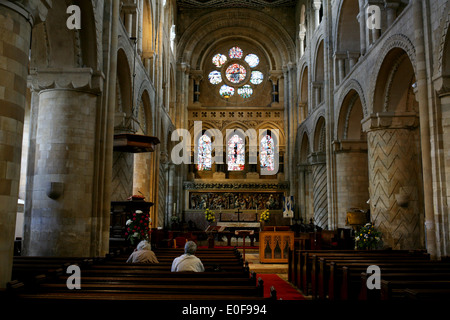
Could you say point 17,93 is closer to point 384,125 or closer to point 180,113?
point 384,125

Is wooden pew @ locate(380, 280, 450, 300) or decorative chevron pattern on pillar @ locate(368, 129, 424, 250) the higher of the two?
decorative chevron pattern on pillar @ locate(368, 129, 424, 250)

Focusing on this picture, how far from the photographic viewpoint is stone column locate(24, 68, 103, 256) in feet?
30.5

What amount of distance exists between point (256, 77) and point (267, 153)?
20.1 ft

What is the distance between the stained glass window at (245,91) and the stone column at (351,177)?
14.3m

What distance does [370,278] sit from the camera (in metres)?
5.30

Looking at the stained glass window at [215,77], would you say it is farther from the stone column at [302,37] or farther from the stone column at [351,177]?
the stone column at [351,177]

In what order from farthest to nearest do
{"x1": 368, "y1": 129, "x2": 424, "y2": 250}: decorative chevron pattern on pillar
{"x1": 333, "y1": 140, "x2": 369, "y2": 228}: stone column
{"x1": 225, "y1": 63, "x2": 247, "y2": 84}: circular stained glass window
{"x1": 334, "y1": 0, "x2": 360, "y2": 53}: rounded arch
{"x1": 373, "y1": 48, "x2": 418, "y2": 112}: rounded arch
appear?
{"x1": 225, "y1": 63, "x2": 247, "y2": 84}: circular stained glass window
{"x1": 334, "y1": 0, "x2": 360, "y2": 53}: rounded arch
{"x1": 333, "y1": 140, "x2": 369, "y2": 228}: stone column
{"x1": 373, "y1": 48, "x2": 418, "y2": 112}: rounded arch
{"x1": 368, "y1": 129, "x2": 424, "y2": 250}: decorative chevron pattern on pillar

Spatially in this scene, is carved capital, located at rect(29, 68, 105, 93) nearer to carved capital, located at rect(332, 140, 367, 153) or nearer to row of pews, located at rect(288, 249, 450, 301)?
row of pews, located at rect(288, 249, 450, 301)

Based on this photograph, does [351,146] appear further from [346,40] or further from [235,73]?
[235,73]

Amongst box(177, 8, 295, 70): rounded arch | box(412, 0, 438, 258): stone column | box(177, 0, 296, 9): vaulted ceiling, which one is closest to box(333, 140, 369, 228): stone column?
box(412, 0, 438, 258): stone column

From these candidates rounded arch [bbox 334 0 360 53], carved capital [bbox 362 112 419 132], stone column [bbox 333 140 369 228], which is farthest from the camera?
rounded arch [bbox 334 0 360 53]

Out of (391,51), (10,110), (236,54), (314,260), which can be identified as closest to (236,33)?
(236,54)

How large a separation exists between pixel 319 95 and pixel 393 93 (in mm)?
9253

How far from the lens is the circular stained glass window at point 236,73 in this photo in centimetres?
3086
